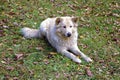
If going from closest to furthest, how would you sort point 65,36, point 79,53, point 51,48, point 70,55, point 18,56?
1. point 18,56
2. point 70,55
3. point 79,53
4. point 65,36
5. point 51,48

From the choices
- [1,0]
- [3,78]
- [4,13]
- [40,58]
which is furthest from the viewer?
[1,0]

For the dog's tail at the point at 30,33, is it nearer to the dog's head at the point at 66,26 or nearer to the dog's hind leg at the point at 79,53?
the dog's head at the point at 66,26

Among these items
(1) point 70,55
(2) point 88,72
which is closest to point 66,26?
(1) point 70,55

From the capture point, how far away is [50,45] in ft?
25.1

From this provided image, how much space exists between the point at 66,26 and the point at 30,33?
4.29ft

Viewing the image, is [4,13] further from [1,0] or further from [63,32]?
[63,32]

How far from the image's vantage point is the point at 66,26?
7039 millimetres

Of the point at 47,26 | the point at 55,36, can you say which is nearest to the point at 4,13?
the point at 47,26

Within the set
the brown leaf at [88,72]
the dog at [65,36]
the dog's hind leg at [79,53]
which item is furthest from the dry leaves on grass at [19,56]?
the brown leaf at [88,72]

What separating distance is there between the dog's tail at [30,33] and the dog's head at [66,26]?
967 mm

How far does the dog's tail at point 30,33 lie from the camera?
7941 millimetres

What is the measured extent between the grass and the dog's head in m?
0.52

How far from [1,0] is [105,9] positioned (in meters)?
3.54

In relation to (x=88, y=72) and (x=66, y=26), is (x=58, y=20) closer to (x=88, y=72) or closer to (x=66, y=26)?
(x=66, y=26)
